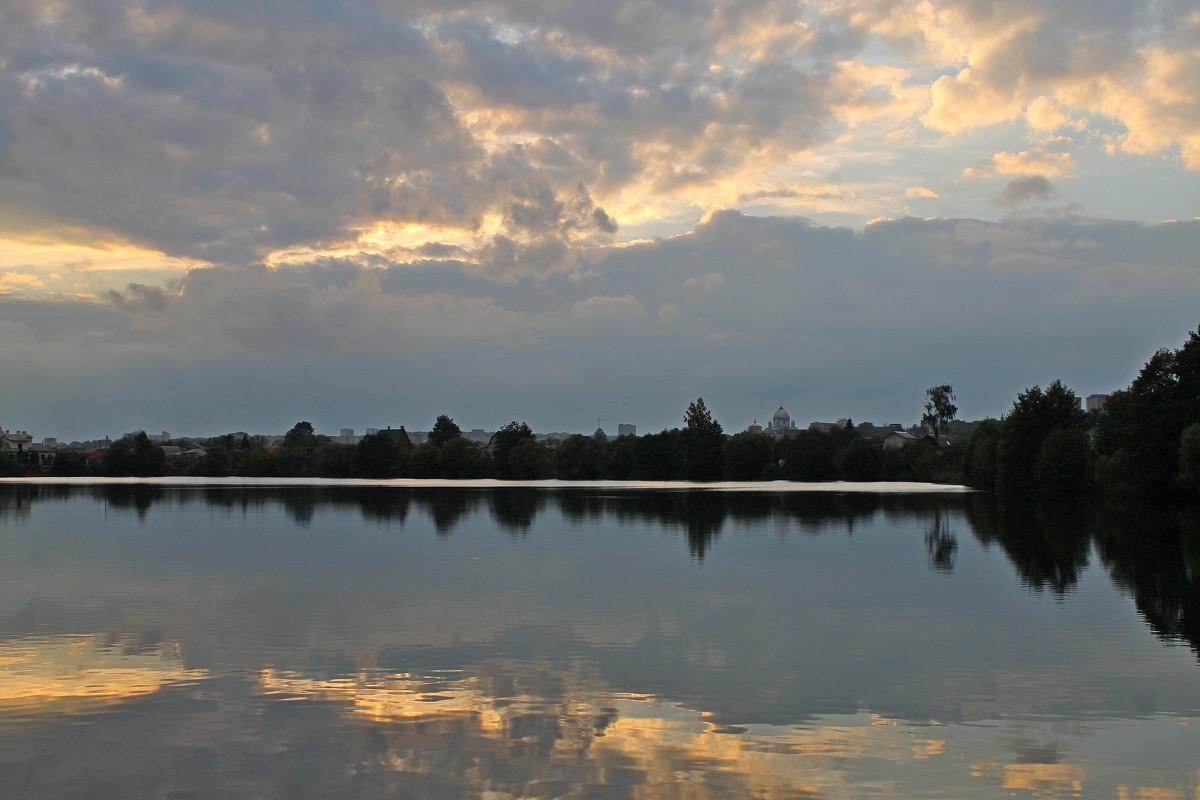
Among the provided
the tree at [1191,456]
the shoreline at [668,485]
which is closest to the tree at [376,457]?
the shoreline at [668,485]

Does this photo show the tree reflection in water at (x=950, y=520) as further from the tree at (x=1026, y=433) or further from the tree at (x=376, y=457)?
the tree at (x=376, y=457)

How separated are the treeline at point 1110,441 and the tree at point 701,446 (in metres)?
32.3

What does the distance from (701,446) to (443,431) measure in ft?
154

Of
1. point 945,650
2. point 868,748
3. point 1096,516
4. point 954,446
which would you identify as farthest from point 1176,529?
point 954,446

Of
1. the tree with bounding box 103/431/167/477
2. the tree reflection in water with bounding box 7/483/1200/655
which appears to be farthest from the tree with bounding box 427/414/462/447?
the tree reflection in water with bounding box 7/483/1200/655

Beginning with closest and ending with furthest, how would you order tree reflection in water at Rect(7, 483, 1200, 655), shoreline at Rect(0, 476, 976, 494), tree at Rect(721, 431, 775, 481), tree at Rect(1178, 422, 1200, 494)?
1. tree reflection in water at Rect(7, 483, 1200, 655)
2. tree at Rect(1178, 422, 1200, 494)
3. shoreline at Rect(0, 476, 976, 494)
4. tree at Rect(721, 431, 775, 481)

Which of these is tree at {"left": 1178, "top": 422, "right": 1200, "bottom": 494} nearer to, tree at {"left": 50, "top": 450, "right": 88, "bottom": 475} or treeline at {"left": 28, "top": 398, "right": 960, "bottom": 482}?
treeline at {"left": 28, "top": 398, "right": 960, "bottom": 482}

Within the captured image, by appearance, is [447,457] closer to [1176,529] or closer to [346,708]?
[1176,529]

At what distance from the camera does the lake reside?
8.86m

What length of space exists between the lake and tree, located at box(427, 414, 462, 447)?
115m

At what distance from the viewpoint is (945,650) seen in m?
14.4

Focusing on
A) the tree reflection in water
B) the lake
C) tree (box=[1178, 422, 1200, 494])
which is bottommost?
the lake

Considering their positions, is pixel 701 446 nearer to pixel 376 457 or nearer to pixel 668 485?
pixel 668 485

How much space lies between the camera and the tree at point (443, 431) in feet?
470
